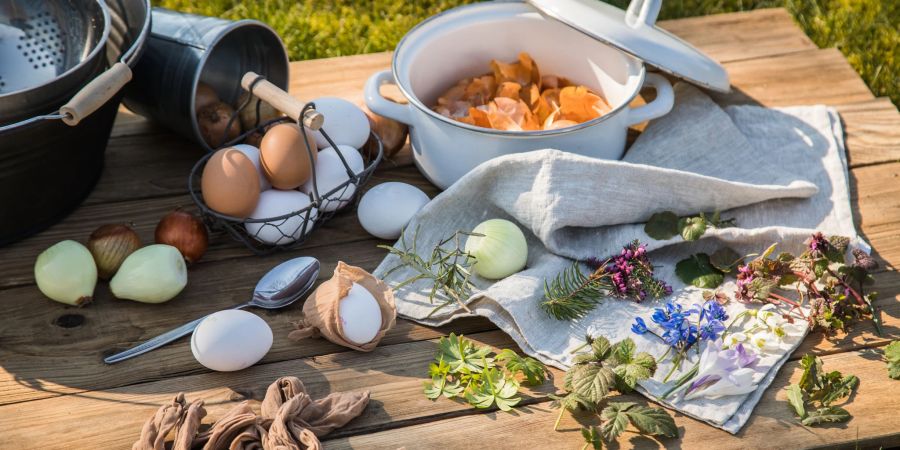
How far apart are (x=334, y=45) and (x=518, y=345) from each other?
1.29 meters

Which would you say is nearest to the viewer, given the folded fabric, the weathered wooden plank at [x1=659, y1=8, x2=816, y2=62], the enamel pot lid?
the folded fabric

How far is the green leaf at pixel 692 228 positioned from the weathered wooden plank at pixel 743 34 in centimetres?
80

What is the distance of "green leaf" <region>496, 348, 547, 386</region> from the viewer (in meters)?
1.44

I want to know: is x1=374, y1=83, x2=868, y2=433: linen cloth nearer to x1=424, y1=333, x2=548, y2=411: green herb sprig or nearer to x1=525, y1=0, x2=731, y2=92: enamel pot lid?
x1=424, y1=333, x2=548, y2=411: green herb sprig

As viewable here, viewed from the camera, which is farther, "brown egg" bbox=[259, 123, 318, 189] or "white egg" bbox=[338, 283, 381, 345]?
"brown egg" bbox=[259, 123, 318, 189]

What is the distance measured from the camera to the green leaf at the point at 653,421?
53.0 inches

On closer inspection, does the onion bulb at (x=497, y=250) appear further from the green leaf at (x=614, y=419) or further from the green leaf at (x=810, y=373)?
the green leaf at (x=810, y=373)

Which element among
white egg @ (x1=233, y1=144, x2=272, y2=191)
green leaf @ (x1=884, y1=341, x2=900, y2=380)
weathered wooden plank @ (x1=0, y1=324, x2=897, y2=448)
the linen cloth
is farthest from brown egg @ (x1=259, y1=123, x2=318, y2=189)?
green leaf @ (x1=884, y1=341, x2=900, y2=380)

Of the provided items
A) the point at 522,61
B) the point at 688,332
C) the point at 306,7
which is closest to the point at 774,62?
the point at 522,61

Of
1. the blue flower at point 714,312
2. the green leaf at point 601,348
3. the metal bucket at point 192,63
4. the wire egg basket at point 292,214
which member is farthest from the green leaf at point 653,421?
the metal bucket at point 192,63

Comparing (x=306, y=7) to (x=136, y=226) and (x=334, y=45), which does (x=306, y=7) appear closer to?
(x=334, y=45)

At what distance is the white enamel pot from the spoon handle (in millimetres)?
573

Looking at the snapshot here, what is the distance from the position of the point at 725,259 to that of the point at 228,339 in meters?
0.88

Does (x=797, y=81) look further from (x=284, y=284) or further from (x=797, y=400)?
(x=284, y=284)
